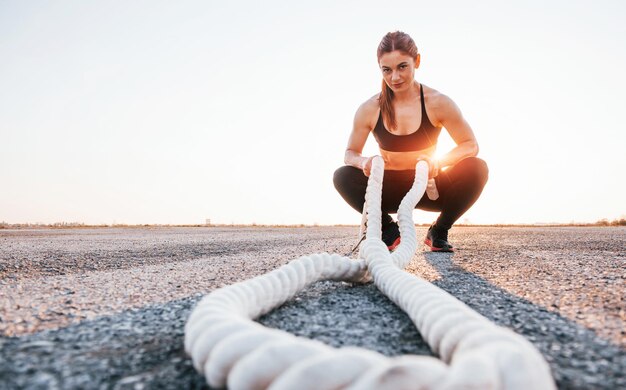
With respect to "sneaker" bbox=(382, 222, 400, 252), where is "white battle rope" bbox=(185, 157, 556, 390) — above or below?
below

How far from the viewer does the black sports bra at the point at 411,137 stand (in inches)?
154

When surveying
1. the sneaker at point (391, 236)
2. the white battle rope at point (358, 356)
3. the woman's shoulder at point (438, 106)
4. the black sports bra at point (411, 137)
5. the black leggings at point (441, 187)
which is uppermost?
the woman's shoulder at point (438, 106)

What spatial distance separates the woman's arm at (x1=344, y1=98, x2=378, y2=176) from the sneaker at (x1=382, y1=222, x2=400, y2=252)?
2.15ft

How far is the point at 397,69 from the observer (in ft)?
12.0

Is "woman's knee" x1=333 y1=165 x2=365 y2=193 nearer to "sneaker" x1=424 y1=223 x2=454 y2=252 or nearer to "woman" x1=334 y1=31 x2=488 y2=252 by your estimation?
"woman" x1=334 y1=31 x2=488 y2=252

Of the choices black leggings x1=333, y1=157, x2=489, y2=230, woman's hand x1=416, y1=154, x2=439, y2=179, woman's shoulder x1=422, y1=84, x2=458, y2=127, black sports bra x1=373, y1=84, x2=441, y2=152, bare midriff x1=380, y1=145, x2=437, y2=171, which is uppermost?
woman's shoulder x1=422, y1=84, x2=458, y2=127

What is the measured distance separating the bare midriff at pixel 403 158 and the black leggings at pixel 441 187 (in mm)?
65

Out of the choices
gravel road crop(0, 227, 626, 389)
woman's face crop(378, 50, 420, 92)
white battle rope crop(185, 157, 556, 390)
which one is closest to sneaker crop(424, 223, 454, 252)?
gravel road crop(0, 227, 626, 389)

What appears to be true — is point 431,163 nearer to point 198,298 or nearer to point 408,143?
point 408,143

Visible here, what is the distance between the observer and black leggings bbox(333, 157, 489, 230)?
3.93 meters

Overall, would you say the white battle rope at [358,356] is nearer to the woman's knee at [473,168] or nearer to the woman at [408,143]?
the woman at [408,143]

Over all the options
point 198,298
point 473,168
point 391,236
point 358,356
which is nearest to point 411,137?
point 473,168

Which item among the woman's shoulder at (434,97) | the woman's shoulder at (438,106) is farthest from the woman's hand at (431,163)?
the woman's shoulder at (434,97)

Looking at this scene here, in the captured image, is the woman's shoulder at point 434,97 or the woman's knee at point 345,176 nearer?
the woman's shoulder at point 434,97
